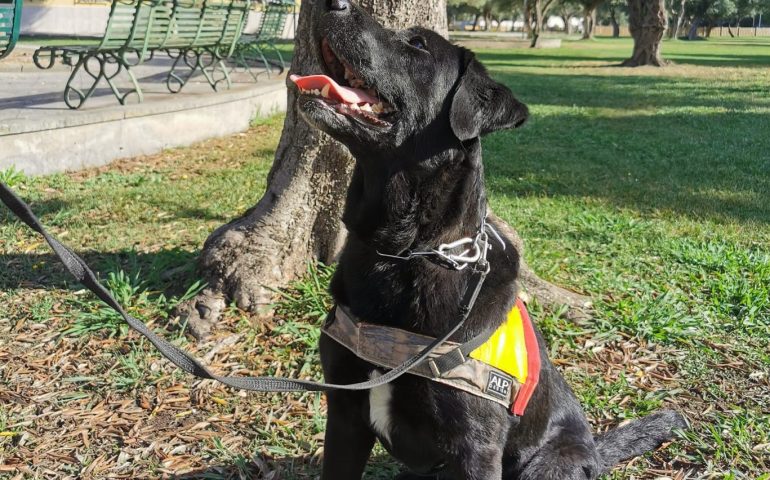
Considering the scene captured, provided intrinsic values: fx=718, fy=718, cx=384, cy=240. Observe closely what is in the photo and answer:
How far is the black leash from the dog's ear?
0.45m

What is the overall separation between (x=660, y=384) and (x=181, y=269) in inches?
120

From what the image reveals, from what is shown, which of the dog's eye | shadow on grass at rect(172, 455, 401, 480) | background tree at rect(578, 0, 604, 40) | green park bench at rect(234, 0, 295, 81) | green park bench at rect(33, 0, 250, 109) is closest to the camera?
the dog's eye

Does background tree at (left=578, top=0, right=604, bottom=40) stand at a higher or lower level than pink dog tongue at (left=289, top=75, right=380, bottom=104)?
higher

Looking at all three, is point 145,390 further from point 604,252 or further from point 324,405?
point 604,252

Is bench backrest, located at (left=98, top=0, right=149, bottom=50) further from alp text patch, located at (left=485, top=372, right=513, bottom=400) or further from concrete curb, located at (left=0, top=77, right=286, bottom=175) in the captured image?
alp text patch, located at (left=485, top=372, right=513, bottom=400)

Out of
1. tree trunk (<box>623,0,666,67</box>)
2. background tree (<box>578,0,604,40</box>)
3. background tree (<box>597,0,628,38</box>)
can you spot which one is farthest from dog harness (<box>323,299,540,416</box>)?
background tree (<box>597,0,628,38</box>)

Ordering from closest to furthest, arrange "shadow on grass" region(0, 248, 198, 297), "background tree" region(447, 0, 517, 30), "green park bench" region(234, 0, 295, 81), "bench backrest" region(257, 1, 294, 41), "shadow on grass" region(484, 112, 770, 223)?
"shadow on grass" region(0, 248, 198, 297) < "shadow on grass" region(484, 112, 770, 223) < "green park bench" region(234, 0, 295, 81) < "bench backrest" region(257, 1, 294, 41) < "background tree" region(447, 0, 517, 30)

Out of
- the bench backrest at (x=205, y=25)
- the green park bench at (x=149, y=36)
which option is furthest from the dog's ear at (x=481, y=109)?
the bench backrest at (x=205, y=25)

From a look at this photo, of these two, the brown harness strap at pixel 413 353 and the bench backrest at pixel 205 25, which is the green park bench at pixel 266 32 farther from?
the brown harness strap at pixel 413 353

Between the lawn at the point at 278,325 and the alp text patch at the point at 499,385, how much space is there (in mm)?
1066

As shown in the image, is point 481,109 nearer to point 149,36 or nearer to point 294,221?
point 294,221

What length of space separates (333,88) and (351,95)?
0.07 metres

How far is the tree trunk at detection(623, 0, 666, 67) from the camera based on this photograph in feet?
74.0

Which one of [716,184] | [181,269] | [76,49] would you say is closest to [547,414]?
[181,269]
